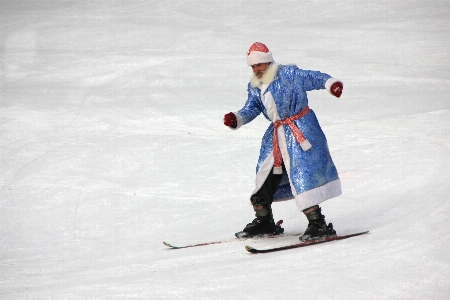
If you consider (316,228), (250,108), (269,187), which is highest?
(250,108)

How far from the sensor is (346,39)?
1274cm

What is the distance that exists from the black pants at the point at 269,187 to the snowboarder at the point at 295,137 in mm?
43

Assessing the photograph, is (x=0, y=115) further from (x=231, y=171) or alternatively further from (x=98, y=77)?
(x=231, y=171)

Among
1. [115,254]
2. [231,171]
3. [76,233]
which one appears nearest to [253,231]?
[115,254]

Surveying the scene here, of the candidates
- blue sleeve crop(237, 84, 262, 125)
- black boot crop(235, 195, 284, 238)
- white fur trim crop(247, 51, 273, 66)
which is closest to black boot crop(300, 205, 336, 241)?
black boot crop(235, 195, 284, 238)

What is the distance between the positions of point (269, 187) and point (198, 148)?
10.0 feet

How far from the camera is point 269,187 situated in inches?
229

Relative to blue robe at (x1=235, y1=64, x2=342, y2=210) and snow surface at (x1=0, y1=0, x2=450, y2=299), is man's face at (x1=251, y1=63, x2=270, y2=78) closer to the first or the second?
blue robe at (x1=235, y1=64, x2=342, y2=210)

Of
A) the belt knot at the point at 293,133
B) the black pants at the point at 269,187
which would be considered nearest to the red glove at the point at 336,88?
the belt knot at the point at 293,133

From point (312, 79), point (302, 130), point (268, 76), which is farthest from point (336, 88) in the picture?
point (268, 76)

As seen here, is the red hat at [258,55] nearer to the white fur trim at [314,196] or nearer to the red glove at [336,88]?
the red glove at [336,88]

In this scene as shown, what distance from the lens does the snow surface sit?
4895 millimetres

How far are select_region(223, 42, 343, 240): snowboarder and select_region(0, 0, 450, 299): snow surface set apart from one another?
1.32ft

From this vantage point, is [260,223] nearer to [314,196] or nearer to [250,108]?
[314,196]
